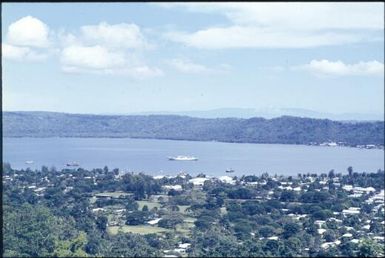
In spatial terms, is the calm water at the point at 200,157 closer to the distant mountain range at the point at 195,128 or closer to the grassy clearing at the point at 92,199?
the distant mountain range at the point at 195,128

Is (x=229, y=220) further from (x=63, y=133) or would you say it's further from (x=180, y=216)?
(x=63, y=133)

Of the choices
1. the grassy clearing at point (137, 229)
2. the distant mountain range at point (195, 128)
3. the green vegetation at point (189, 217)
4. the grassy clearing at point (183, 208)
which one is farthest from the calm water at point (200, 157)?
the grassy clearing at point (137, 229)

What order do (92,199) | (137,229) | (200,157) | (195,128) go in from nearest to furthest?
(137,229) < (92,199) < (200,157) < (195,128)

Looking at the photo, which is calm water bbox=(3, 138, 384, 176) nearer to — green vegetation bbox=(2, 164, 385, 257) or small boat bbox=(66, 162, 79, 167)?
small boat bbox=(66, 162, 79, 167)

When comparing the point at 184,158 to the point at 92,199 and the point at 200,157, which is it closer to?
the point at 200,157

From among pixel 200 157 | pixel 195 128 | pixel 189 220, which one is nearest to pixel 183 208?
pixel 189 220

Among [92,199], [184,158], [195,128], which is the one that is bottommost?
[92,199]
